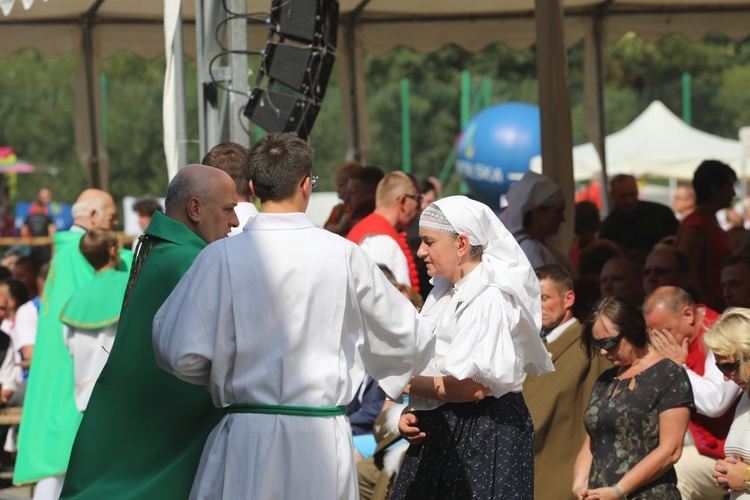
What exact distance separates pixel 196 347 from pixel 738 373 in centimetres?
205

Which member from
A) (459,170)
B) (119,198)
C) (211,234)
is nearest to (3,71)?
(119,198)

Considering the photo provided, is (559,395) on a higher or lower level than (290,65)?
lower

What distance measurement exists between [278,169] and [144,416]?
89 cm

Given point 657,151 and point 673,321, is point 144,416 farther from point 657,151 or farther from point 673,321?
point 657,151

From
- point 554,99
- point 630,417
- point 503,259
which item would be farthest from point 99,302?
point 503,259

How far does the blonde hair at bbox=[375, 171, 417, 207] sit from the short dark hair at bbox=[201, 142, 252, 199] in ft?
8.27

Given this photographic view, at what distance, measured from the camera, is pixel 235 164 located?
4625mm

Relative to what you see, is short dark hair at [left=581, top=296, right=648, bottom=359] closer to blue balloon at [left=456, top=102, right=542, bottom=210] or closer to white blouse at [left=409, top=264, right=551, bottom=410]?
white blouse at [left=409, top=264, right=551, bottom=410]

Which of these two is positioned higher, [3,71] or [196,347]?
[3,71]

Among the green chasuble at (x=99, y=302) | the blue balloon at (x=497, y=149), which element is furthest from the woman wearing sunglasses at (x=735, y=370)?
the blue balloon at (x=497, y=149)

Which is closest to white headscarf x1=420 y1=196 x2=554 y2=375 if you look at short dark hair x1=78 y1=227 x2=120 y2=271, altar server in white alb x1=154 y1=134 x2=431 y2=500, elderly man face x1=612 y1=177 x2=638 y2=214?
altar server in white alb x1=154 y1=134 x2=431 y2=500

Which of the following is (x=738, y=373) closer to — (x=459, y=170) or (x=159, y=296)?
(x=159, y=296)

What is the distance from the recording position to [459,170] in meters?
21.3

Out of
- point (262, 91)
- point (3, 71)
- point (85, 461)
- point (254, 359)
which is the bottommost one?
point (85, 461)
